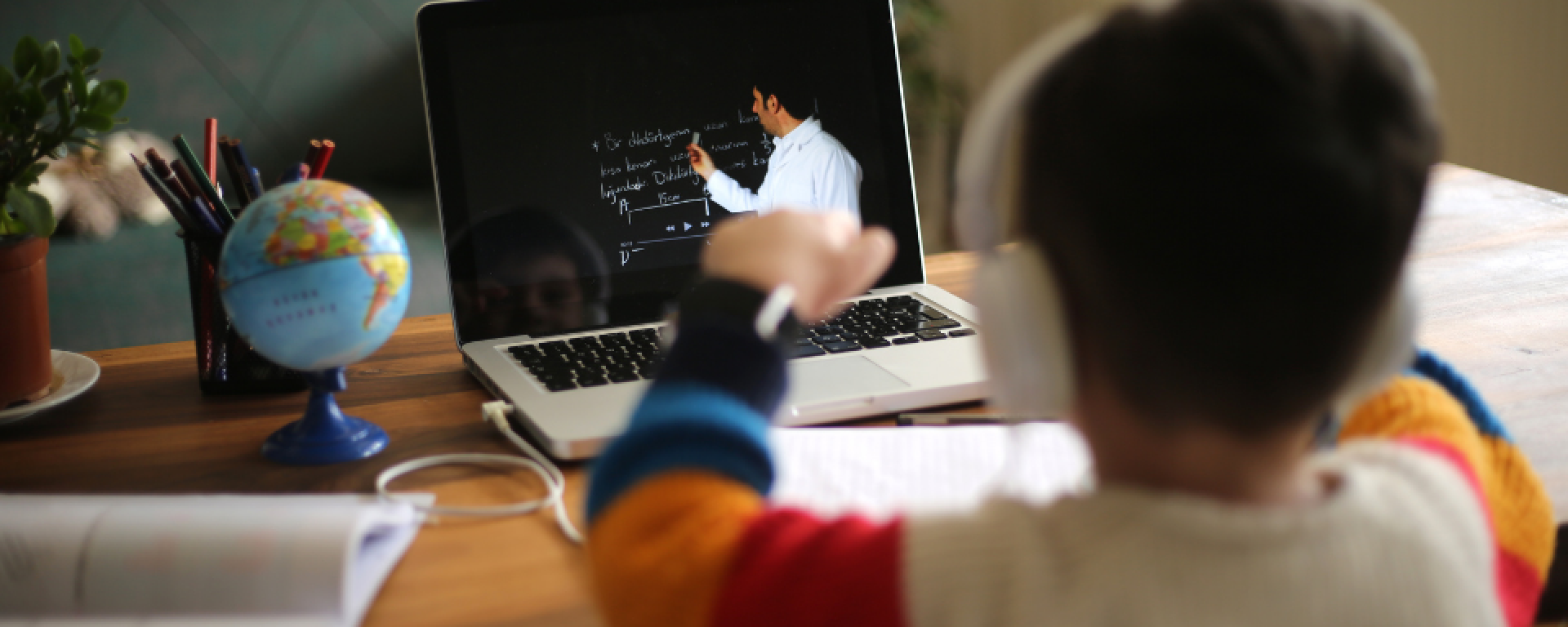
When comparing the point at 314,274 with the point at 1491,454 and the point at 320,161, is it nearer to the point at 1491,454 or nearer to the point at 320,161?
the point at 320,161

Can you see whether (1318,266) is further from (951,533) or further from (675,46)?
(675,46)

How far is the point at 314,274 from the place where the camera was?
2.00 feet

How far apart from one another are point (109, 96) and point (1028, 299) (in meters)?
0.62

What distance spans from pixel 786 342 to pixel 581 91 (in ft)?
1.68

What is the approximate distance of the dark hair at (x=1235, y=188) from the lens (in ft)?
1.04

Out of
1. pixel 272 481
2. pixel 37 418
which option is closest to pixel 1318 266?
pixel 272 481

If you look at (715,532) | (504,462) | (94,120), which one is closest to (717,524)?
(715,532)

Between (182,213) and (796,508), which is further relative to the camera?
(182,213)

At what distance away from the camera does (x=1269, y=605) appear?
337 mm

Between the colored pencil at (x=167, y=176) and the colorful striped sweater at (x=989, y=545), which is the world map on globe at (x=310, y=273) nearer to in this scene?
the colored pencil at (x=167, y=176)

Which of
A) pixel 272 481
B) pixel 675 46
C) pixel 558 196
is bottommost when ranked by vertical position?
pixel 272 481

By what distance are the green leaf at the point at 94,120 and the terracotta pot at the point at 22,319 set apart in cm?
10

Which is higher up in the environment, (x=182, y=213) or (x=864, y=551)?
(x=182, y=213)

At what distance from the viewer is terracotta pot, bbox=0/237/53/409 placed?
2.39 ft
